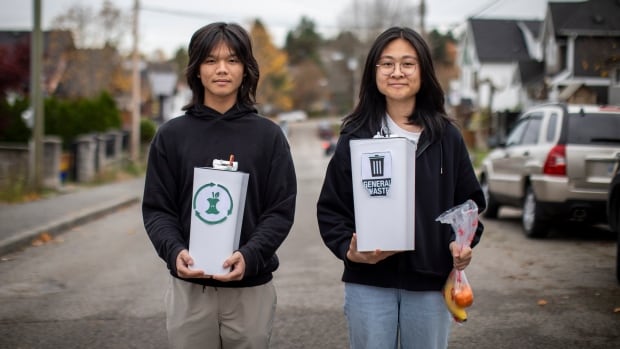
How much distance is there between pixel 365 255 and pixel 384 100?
698 millimetres

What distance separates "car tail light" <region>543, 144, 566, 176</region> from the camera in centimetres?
945

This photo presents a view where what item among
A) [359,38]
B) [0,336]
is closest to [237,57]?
[0,336]

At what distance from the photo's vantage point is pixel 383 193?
2.53 meters

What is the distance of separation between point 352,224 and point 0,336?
354 centimetres

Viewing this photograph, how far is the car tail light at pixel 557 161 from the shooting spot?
9453 mm

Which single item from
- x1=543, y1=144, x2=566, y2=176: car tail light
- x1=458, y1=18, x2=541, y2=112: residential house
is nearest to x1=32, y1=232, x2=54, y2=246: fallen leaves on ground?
x1=543, y1=144, x2=566, y2=176: car tail light

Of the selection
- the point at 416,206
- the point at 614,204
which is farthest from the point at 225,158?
the point at 614,204

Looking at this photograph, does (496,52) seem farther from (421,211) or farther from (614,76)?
(421,211)

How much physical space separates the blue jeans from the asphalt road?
2.30 meters

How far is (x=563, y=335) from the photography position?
17.2 feet

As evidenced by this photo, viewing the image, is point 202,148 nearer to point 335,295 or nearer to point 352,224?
point 352,224

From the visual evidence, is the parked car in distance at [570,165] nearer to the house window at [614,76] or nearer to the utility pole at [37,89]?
the house window at [614,76]

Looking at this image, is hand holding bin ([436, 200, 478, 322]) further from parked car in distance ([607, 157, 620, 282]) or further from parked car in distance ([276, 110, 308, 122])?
parked car in distance ([276, 110, 308, 122])

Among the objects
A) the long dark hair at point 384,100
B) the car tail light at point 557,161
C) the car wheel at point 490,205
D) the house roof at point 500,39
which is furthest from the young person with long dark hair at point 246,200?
the house roof at point 500,39
